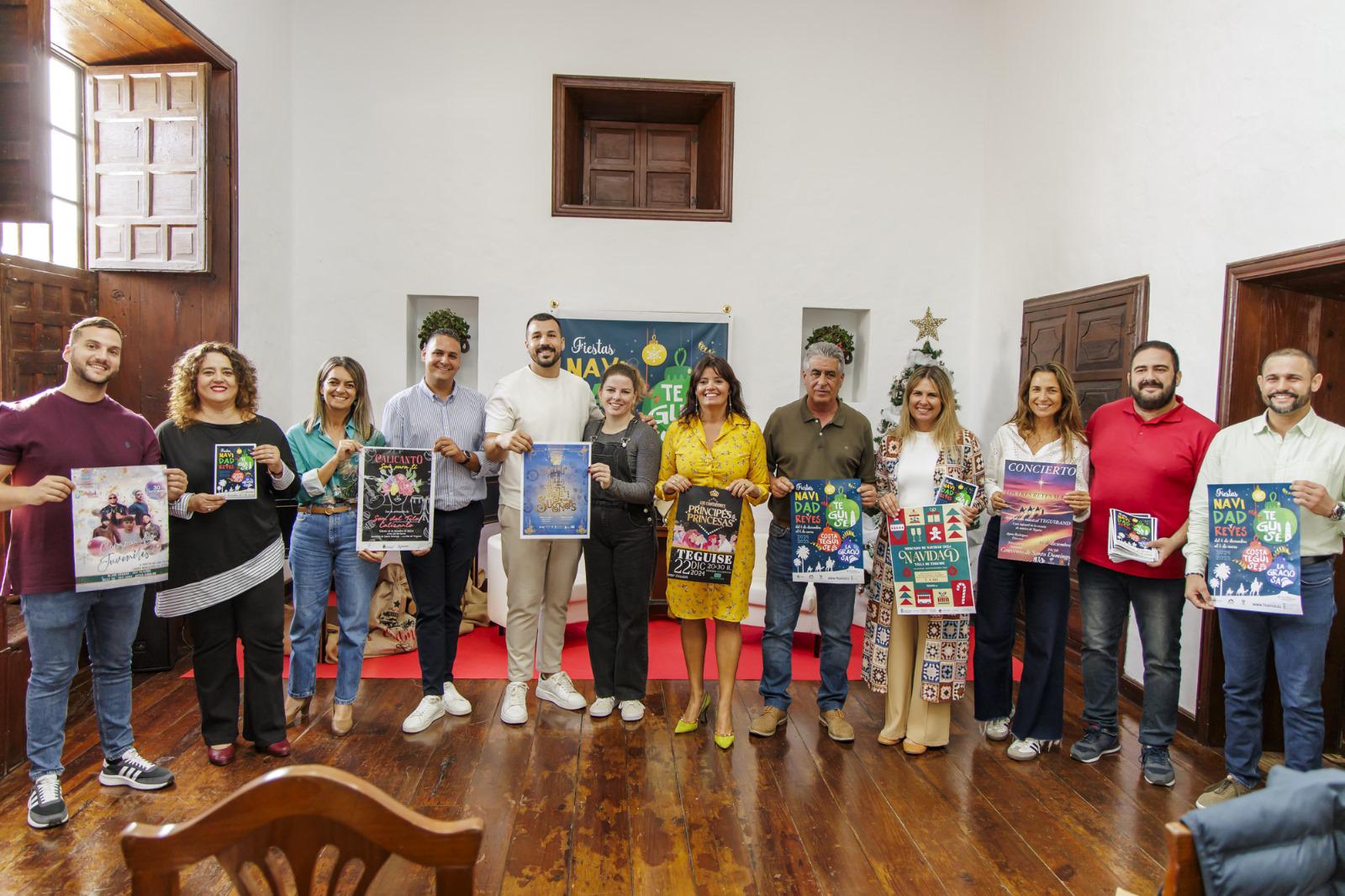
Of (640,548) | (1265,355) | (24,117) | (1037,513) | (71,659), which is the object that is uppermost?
(24,117)

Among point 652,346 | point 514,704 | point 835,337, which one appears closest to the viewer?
point 514,704

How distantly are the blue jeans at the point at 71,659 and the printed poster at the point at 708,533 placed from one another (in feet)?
6.64

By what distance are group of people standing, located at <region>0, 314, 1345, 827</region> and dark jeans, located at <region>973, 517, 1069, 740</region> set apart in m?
0.01

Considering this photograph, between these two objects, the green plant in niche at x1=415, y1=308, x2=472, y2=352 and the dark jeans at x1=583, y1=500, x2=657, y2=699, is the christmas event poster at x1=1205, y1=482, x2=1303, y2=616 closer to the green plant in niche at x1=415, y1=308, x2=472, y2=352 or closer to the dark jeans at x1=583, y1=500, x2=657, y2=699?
the dark jeans at x1=583, y1=500, x2=657, y2=699

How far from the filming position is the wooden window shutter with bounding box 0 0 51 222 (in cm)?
289

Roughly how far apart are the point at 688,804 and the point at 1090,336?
11.6 feet

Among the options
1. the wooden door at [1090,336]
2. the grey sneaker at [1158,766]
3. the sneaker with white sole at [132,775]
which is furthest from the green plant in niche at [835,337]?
the sneaker with white sole at [132,775]

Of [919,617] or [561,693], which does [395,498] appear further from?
[919,617]

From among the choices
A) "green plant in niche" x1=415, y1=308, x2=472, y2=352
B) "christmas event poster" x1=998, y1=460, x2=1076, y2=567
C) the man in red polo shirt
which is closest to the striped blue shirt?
"green plant in niche" x1=415, y1=308, x2=472, y2=352

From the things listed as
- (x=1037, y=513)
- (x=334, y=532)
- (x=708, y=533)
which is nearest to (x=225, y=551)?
(x=334, y=532)

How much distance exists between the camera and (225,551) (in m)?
3.03

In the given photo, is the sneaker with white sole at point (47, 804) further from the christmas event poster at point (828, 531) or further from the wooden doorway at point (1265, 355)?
the wooden doorway at point (1265, 355)

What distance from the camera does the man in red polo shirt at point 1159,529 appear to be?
313 cm

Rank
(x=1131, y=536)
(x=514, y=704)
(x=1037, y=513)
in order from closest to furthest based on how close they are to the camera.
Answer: (x=1131, y=536)
(x=1037, y=513)
(x=514, y=704)
